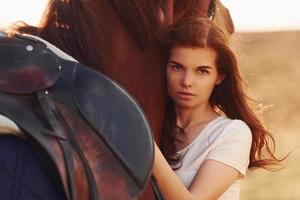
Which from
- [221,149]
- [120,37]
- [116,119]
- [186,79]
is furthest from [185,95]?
[116,119]

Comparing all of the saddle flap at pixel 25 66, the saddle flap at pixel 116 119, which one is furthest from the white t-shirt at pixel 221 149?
the saddle flap at pixel 25 66

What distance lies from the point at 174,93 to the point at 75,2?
1.22 ft

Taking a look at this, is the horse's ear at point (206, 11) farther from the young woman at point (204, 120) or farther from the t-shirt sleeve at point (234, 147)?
the t-shirt sleeve at point (234, 147)

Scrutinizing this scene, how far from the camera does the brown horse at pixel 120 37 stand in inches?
72.7

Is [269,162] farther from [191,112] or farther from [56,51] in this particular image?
[56,51]

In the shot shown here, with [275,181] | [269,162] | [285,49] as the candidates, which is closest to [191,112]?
[269,162]

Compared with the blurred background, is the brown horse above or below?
above

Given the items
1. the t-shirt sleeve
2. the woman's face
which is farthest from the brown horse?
the t-shirt sleeve

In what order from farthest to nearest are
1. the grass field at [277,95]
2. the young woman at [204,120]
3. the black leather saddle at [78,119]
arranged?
the grass field at [277,95] → the young woman at [204,120] → the black leather saddle at [78,119]

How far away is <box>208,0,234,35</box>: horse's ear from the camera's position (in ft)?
7.20

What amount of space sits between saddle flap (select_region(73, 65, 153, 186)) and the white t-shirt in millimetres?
418

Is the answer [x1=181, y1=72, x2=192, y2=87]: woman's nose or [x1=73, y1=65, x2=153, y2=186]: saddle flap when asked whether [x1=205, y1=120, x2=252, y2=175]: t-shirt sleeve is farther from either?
[x1=73, y1=65, x2=153, y2=186]: saddle flap

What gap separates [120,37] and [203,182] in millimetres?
397

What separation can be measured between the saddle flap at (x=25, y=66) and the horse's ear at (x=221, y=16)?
0.65 m
